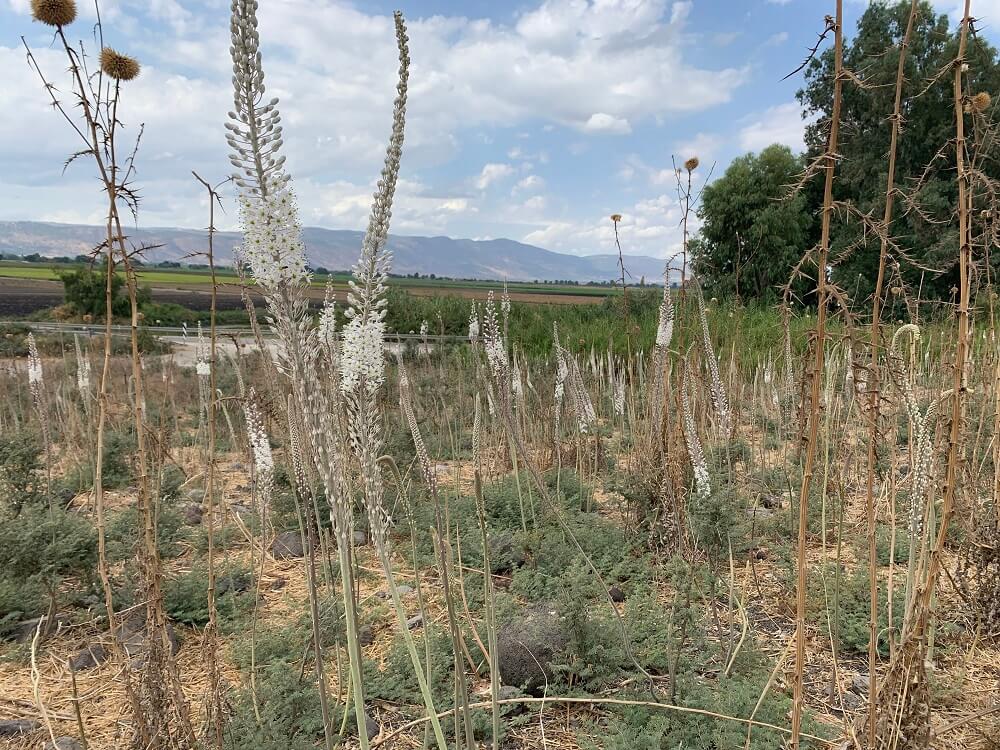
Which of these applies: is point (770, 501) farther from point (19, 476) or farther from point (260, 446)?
point (19, 476)

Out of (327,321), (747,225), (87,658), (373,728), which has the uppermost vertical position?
(747,225)

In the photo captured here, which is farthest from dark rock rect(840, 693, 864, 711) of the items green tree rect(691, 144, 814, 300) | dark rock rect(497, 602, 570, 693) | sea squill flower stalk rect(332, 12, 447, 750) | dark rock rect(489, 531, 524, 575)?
green tree rect(691, 144, 814, 300)

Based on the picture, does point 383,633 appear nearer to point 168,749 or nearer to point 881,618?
point 168,749

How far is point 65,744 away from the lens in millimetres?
3082

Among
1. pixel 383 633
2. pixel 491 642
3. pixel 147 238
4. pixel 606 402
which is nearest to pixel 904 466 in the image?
pixel 606 402

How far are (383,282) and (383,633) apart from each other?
3450 mm

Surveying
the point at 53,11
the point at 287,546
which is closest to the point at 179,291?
the point at 287,546

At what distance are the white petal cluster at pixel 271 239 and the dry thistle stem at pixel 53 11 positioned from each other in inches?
86.8

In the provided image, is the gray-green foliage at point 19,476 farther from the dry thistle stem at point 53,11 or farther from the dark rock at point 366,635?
the dry thistle stem at point 53,11

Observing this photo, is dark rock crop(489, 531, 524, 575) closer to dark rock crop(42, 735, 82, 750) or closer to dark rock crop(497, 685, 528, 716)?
dark rock crop(497, 685, 528, 716)

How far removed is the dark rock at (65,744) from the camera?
3.02 metres

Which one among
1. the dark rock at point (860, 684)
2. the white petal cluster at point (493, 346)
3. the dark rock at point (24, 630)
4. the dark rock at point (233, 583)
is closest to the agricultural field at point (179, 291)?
the white petal cluster at point (493, 346)

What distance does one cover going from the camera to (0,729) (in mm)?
3168

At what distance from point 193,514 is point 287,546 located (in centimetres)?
140
